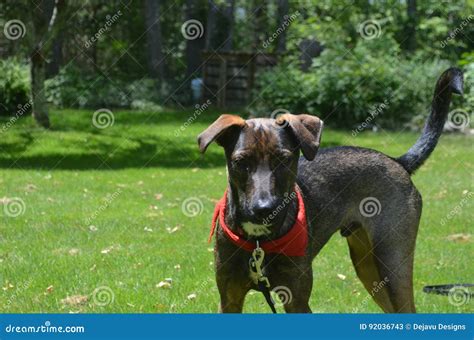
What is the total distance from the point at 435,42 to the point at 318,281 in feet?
52.8

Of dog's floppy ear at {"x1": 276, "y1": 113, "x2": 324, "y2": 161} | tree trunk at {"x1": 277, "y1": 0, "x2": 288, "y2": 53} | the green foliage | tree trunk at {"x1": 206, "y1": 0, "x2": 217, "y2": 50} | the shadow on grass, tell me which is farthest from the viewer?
tree trunk at {"x1": 206, "y1": 0, "x2": 217, "y2": 50}

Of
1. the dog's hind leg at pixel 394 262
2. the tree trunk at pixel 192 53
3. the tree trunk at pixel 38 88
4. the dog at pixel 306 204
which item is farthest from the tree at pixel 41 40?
the dog's hind leg at pixel 394 262

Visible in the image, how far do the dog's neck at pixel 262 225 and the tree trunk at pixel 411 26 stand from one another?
18.1 metres

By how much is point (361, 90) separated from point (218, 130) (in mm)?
14294

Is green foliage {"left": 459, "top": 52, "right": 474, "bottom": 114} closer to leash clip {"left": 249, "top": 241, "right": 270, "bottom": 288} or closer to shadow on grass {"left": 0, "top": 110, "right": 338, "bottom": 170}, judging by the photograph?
shadow on grass {"left": 0, "top": 110, "right": 338, "bottom": 170}

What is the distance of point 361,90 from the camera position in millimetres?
17641

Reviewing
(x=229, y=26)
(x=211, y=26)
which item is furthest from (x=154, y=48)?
(x=229, y=26)

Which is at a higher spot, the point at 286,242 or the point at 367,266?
the point at 286,242

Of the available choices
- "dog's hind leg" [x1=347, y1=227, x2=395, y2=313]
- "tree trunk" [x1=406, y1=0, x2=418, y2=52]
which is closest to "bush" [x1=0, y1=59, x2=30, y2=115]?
"tree trunk" [x1=406, y1=0, x2=418, y2=52]

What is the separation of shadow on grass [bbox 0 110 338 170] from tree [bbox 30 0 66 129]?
0.62 meters

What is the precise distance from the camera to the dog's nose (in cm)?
354

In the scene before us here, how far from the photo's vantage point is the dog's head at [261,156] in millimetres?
3594

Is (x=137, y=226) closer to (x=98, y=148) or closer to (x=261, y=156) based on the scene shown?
(x=261, y=156)

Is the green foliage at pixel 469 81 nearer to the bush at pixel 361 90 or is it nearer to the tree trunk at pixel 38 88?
the bush at pixel 361 90
